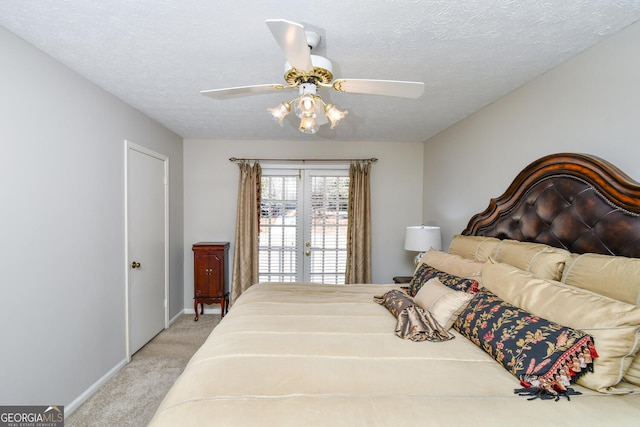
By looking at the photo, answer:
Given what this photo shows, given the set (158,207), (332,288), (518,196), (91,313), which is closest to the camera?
(518,196)

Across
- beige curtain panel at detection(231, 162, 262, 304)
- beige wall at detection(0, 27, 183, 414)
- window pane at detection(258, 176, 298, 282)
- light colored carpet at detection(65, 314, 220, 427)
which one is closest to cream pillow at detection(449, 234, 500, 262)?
window pane at detection(258, 176, 298, 282)

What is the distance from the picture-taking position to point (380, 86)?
1.54 m

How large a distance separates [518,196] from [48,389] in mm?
3573

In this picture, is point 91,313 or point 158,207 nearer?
point 91,313

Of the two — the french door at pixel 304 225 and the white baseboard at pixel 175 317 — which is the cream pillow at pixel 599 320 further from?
the white baseboard at pixel 175 317

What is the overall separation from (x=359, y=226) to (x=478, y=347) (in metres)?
2.63

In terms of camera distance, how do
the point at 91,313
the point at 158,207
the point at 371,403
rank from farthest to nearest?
the point at 158,207 < the point at 91,313 < the point at 371,403

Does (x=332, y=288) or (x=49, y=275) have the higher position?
(x=49, y=275)

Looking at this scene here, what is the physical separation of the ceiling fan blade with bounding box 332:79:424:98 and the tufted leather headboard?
1.04 m

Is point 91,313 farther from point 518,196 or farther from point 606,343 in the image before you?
point 518,196

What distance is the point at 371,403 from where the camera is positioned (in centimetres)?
102

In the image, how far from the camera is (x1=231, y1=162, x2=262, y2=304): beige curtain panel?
13.0 feet

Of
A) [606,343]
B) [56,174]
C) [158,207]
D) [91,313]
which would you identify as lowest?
[91,313]

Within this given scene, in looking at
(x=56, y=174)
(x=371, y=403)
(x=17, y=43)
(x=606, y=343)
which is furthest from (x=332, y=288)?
(x=17, y=43)
